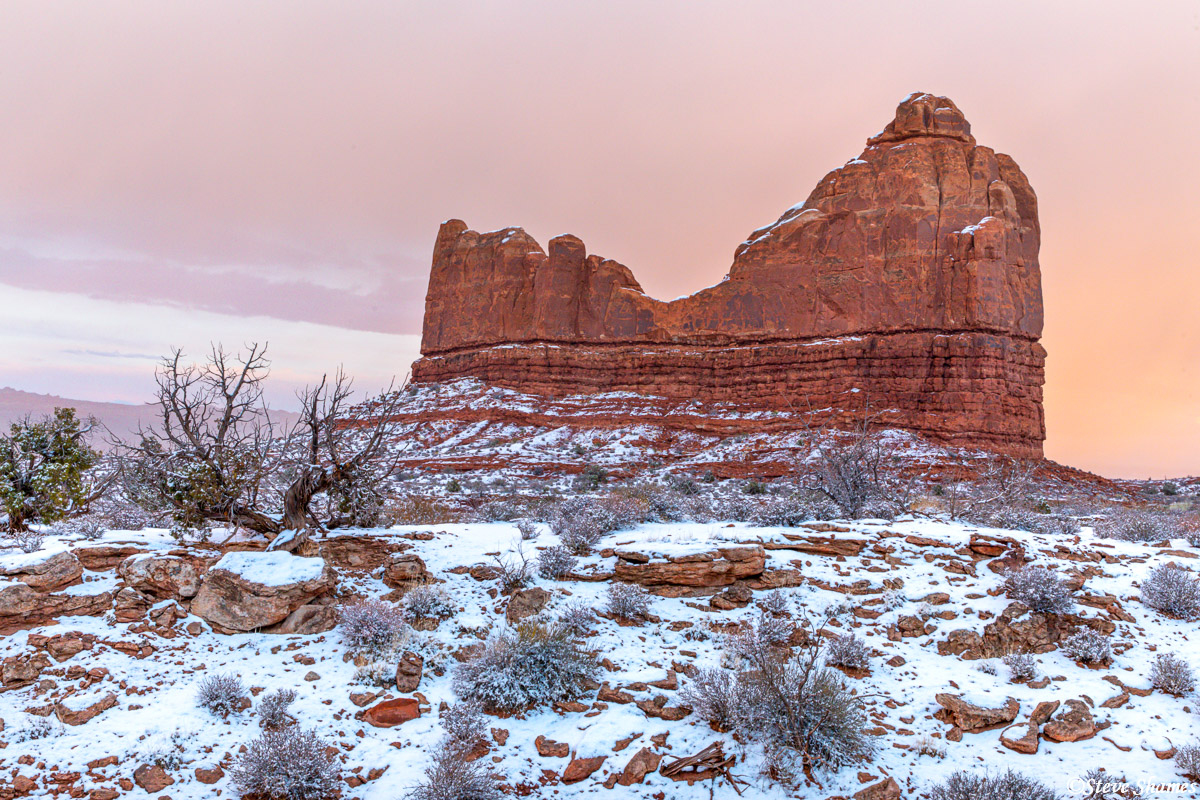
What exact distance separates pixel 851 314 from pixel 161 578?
46609 mm

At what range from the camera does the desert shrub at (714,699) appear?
19.6 ft

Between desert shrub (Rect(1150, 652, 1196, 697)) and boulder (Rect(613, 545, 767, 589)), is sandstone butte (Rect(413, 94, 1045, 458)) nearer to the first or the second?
boulder (Rect(613, 545, 767, 589))

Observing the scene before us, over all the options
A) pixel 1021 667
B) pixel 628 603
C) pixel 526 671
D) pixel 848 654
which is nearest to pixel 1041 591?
pixel 1021 667

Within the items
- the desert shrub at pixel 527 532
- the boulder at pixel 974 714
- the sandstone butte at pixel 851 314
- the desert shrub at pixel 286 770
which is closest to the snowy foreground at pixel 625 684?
the boulder at pixel 974 714

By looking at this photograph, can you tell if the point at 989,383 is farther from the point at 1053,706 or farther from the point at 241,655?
the point at 241,655

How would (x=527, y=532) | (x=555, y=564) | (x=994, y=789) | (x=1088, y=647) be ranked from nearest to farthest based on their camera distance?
1. (x=994, y=789)
2. (x=1088, y=647)
3. (x=555, y=564)
4. (x=527, y=532)

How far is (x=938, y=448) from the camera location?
122ft

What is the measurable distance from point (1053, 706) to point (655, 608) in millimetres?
4092

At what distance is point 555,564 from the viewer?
28.2ft

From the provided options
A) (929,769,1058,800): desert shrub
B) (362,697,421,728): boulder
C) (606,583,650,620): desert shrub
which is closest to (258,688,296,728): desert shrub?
(362,697,421,728): boulder

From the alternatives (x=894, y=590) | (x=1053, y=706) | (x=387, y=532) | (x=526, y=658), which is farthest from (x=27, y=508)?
(x=1053, y=706)

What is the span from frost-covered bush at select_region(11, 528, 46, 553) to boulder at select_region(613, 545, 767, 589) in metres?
7.03

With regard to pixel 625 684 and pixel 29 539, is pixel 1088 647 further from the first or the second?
pixel 29 539

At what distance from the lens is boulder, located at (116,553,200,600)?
24.7 ft
